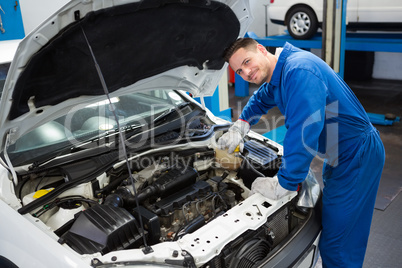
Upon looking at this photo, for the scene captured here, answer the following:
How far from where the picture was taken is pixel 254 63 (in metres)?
1.98

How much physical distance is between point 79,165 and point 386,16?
17.6 feet

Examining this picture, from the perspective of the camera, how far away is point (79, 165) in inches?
82.0

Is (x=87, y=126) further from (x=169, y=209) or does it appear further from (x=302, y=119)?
(x=302, y=119)

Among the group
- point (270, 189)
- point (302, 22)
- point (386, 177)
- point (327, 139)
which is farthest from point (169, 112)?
point (302, 22)

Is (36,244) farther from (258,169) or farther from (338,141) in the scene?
(338,141)

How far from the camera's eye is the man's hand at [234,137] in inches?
93.7

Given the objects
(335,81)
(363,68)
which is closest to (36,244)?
(335,81)

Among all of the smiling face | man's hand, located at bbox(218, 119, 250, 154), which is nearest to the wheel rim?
man's hand, located at bbox(218, 119, 250, 154)

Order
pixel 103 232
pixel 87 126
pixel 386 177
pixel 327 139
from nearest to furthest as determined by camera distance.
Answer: pixel 103 232, pixel 327 139, pixel 87 126, pixel 386 177

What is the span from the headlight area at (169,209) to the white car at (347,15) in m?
4.34

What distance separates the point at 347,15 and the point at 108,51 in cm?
538

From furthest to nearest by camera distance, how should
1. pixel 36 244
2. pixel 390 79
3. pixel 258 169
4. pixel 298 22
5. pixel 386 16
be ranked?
pixel 390 79, pixel 298 22, pixel 386 16, pixel 258 169, pixel 36 244

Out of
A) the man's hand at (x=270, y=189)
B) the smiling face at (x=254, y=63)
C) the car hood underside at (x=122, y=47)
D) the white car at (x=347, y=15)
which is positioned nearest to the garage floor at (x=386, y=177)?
the man's hand at (x=270, y=189)

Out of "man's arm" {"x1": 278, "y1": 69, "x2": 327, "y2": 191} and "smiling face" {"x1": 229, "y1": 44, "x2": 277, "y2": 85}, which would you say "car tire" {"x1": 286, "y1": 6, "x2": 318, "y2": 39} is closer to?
"smiling face" {"x1": 229, "y1": 44, "x2": 277, "y2": 85}
